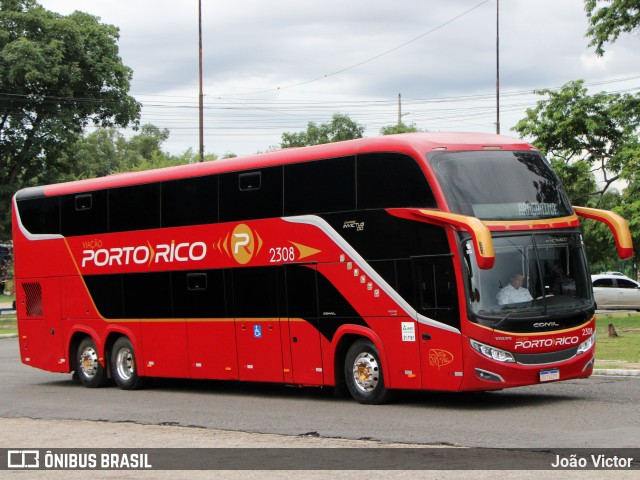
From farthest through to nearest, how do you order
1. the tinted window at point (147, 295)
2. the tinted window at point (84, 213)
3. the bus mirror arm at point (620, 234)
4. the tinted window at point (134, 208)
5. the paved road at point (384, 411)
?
the tinted window at point (84, 213)
the tinted window at point (134, 208)
the tinted window at point (147, 295)
the bus mirror arm at point (620, 234)
the paved road at point (384, 411)

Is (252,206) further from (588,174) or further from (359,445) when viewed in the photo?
(588,174)

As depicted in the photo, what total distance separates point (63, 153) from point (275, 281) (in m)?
43.6

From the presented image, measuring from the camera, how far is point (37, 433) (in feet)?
48.6

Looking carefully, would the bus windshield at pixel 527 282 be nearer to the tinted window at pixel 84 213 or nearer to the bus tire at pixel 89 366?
the tinted window at pixel 84 213

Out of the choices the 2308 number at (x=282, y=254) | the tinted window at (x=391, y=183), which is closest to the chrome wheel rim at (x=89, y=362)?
the 2308 number at (x=282, y=254)

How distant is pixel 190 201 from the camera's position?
67.4 feet

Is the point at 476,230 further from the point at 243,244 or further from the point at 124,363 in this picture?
the point at 124,363

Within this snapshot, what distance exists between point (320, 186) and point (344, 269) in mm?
1417

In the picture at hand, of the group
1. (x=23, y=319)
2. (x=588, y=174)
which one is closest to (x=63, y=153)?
(x=588, y=174)

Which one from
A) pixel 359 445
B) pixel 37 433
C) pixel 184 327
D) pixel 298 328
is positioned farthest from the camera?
pixel 184 327

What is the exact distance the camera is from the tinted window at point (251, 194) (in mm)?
18828

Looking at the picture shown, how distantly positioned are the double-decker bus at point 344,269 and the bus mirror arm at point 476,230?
3cm

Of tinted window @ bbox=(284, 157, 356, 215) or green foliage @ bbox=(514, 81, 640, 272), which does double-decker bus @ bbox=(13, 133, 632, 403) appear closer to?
tinted window @ bbox=(284, 157, 356, 215)

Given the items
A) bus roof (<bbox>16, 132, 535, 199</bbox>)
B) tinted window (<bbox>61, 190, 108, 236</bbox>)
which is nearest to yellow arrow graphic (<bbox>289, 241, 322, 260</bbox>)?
bus roof (<bbox>16, 132, 535, 199</bbox>)
